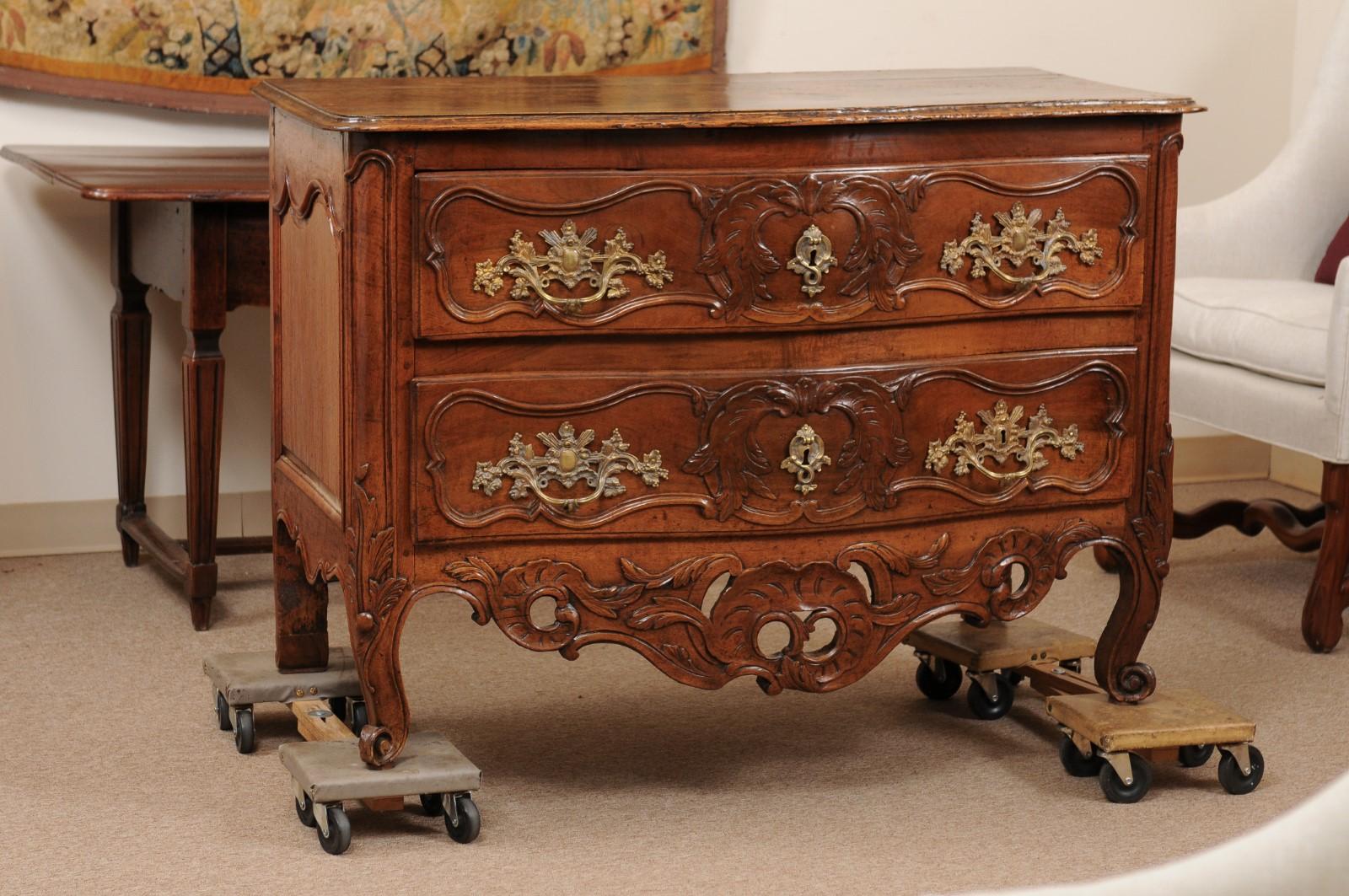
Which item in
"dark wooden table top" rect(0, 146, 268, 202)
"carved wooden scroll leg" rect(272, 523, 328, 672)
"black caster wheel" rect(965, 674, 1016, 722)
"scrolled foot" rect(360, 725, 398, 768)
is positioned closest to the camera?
"scrolled foot" rect(360, 725, 398, 768)

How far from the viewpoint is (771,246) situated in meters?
2.11

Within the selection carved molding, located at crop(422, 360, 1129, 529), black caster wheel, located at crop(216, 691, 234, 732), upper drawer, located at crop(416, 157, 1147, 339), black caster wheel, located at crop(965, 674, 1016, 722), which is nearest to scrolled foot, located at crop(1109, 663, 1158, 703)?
black caster wheel, located at crop(965, 674, 1016, 722)

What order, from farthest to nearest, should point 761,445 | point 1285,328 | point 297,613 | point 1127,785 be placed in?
point 1285,328, point 297,613, point 1127,785, point 761,445

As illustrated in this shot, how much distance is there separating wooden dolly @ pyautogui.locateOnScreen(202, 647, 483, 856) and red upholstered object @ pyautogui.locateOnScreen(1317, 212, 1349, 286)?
6.57 ft

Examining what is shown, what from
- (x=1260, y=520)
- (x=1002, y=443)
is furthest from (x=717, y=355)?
(x=1260, y=520)

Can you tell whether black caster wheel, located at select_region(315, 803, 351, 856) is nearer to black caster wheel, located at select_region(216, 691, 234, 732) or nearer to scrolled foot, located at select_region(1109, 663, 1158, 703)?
black caster wheel, located at select_region(216, 691, 234, 732)

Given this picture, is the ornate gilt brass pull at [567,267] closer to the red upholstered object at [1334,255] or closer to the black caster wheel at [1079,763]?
the black caster wheel at [1079,763]

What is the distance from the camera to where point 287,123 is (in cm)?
228

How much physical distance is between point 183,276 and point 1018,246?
143 centimetres

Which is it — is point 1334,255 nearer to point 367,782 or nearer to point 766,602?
point 766,602

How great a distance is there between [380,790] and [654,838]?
1.12ft

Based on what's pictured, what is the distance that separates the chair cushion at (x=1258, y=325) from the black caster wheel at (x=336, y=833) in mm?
1656

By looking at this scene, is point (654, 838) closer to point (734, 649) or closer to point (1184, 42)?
point (734, 649)

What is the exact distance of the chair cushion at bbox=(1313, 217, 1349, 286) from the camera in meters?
3.37
